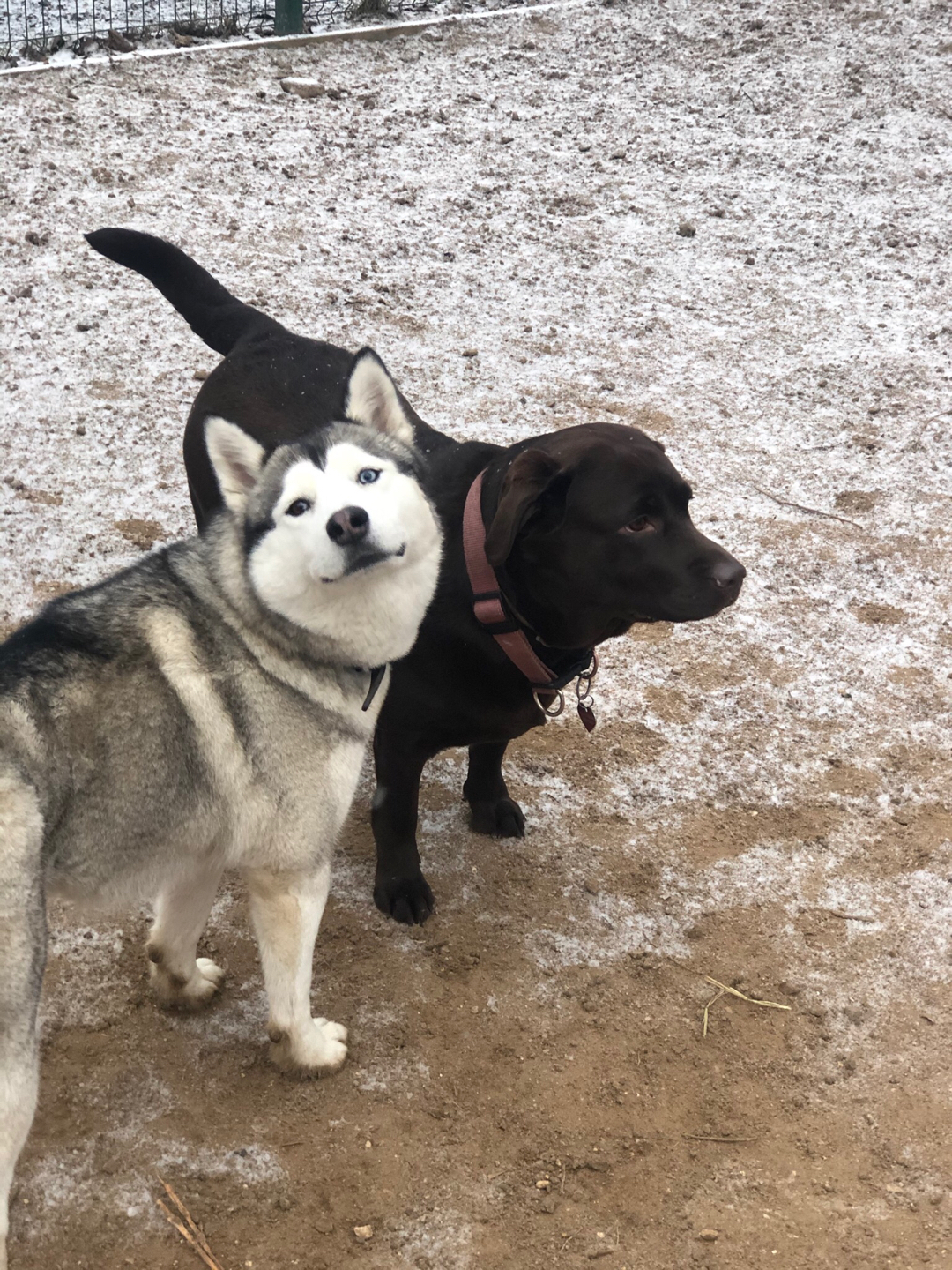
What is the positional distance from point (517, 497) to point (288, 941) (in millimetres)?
1355

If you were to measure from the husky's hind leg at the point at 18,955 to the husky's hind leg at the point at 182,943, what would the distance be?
78 centimetres

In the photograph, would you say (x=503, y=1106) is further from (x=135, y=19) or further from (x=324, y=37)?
(x=135, y=19)

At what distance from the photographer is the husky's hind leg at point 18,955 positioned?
226 cm

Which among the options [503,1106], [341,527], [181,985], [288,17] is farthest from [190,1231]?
[288,17]

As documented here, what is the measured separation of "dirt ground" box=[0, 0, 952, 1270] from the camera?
9.75 ft

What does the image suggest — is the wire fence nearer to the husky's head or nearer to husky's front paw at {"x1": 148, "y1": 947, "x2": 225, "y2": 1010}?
the husky's head

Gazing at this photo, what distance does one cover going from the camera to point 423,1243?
111 inches

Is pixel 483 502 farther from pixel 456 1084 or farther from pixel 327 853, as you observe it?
pixel 456 1084

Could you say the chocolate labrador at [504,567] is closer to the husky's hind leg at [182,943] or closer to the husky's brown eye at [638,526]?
the husky's brown eye at [638,526]

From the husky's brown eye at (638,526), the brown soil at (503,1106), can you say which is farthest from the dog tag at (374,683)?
the brown soil at (503,1106)

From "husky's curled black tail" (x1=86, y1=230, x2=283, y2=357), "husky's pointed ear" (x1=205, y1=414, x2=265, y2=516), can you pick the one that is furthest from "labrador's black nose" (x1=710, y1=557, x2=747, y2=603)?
"husky's curled black tail" (x1=86, y1=230, x2=283, y2=357)

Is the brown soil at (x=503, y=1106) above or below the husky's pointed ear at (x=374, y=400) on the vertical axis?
below

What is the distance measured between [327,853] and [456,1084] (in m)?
0.85

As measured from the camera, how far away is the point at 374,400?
3.03 meters
